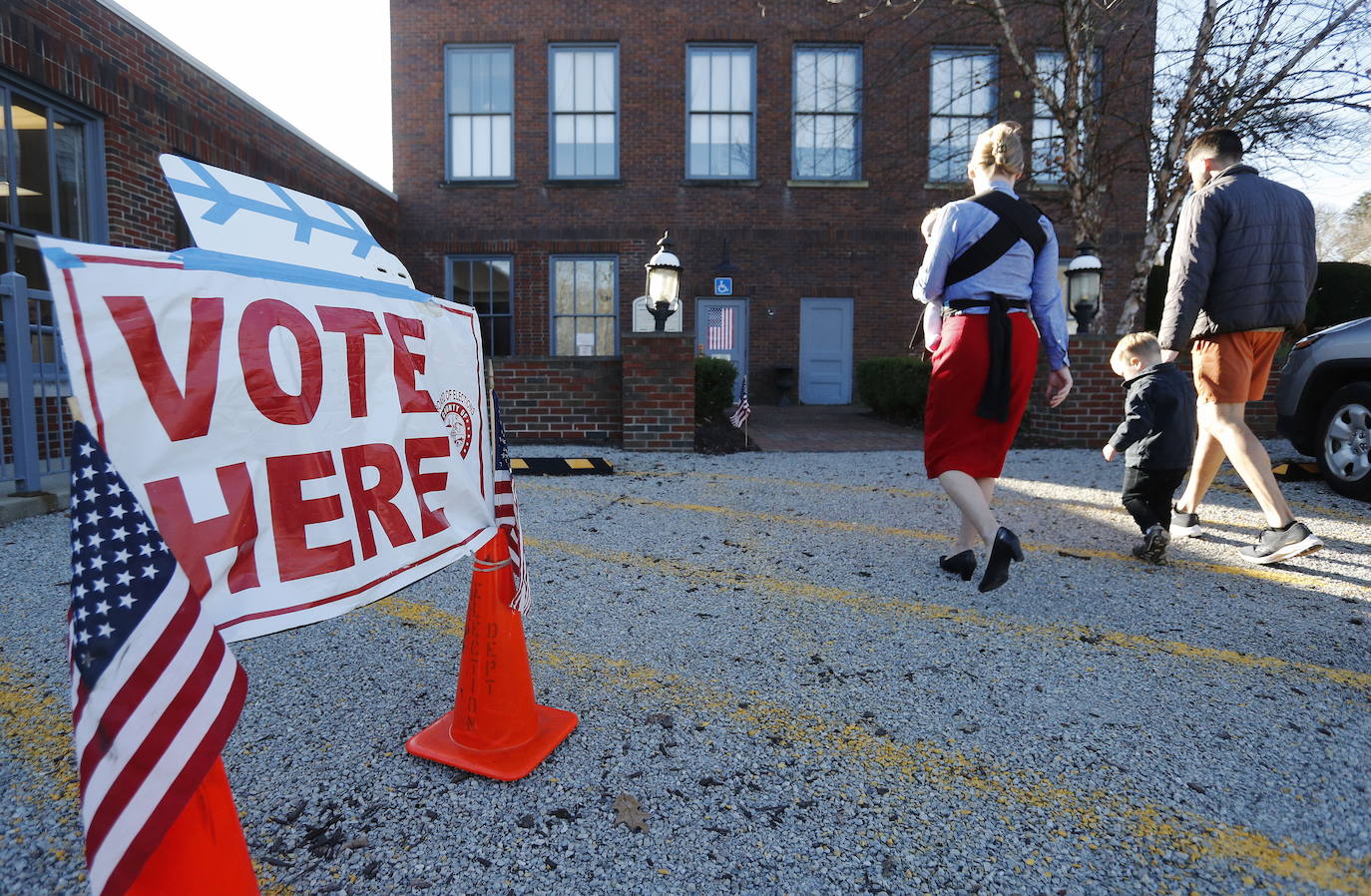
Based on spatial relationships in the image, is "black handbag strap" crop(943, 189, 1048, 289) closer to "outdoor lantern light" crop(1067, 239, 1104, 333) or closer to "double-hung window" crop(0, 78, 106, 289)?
"outdoor lantern light" crop(1067, 239, 1104, 333)

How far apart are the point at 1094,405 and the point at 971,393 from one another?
224 inches

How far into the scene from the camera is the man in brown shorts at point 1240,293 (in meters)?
3.89

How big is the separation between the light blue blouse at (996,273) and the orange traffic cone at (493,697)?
7.40ft

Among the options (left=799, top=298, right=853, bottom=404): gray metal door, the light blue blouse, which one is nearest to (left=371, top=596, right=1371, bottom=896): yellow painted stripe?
the light blue blouse

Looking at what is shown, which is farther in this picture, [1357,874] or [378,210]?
[378,210]

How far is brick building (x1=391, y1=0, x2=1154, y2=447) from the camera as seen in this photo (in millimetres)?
14484

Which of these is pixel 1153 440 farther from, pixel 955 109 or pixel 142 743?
pixel 955 109

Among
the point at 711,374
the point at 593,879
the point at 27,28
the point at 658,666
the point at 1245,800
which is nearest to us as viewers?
the point at 593,879

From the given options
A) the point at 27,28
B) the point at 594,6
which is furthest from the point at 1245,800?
the point at 594,6

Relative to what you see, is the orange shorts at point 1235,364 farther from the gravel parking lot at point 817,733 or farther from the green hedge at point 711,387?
the green hedge at point 711,387

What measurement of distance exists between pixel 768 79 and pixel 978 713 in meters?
14.6

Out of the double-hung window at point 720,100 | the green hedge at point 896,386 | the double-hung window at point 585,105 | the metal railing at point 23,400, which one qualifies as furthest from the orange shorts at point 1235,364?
the double-hung window at point 585,105

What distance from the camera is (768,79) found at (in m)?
14.6

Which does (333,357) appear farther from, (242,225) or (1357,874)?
(1357,874)
